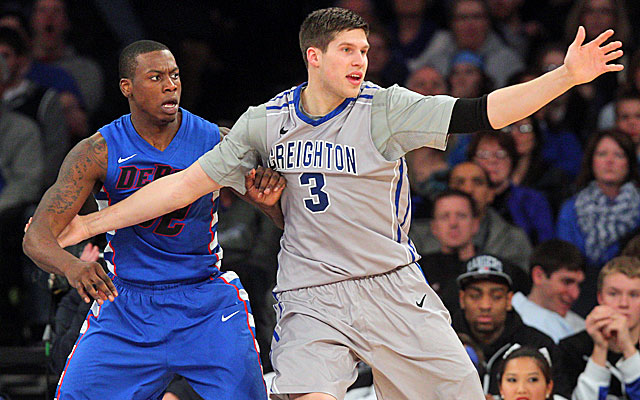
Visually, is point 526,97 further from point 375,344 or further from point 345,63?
point 375,344

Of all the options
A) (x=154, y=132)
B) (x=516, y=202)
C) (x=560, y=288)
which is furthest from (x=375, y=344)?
(x=516, y=202)

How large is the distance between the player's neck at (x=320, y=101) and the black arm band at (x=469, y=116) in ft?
1.78

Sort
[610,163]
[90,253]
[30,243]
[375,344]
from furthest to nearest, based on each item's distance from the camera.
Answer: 1. [610,163]
2. [90,253]
3. [30,243]
4. [375,344]

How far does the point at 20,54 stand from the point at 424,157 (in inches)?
137

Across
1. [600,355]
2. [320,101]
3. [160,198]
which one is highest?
[320,101]

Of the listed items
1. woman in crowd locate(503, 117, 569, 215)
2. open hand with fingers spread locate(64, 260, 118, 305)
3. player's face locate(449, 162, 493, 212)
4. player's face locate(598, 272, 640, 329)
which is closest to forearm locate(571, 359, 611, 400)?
player's face locate(598, 272, 640, 329)

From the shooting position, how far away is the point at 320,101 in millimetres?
4430

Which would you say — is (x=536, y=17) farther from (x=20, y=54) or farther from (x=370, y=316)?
(x=370, y=316)

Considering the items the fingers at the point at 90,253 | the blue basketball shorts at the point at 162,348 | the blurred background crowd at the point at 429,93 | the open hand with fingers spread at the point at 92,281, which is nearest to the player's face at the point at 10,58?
the blurred background crowd at the point at 429,93

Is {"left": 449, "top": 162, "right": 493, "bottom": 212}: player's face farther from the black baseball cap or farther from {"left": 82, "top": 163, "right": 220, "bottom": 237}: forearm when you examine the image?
{"left": 82, "top": 163, "right": 220, "bottom": 237}: forearm

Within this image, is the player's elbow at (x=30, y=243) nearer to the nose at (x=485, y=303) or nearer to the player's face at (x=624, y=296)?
the nose at (x=485, y=303)

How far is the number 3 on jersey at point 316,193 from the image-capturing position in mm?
4363

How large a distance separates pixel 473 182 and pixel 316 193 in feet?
10.1

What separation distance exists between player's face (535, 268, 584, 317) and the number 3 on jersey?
8.72ft
